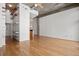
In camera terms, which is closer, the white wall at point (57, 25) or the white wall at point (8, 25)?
the white wall at point (8, 25)

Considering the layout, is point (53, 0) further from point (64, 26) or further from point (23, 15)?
point (23, 15)

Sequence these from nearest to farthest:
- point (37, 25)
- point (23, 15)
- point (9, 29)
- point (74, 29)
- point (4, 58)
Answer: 1. point (4, 58)
2. point (9, 29)
3. point (37, 25)
4. point (74, 29)
5. point (23, 15)

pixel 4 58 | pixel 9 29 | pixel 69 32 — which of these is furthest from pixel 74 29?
pixel 4 58

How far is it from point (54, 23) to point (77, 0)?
3.57 ft

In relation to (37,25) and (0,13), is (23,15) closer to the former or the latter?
(0,13)

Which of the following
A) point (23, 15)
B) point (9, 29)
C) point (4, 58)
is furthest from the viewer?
point (23, 15)

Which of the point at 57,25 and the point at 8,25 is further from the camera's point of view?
the point at 57,25

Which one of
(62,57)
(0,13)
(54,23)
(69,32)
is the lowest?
(62,57)

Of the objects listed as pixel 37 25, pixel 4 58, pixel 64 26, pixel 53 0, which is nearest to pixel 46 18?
pixel 37 25

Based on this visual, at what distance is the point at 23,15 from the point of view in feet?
17.3

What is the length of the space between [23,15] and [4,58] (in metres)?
2.96

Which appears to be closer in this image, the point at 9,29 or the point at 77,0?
the point at 77,0

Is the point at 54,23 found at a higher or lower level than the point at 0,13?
lower

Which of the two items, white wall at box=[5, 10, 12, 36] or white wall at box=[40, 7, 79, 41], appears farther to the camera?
white wall at box=[40, 7, 79, 41]
